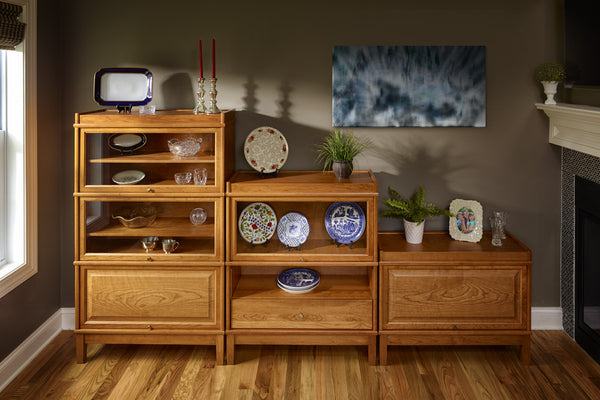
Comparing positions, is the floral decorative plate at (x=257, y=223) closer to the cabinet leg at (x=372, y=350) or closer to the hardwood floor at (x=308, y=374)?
the hardwood floor at (x=308, y=374)

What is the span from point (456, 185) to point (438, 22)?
3.39ft

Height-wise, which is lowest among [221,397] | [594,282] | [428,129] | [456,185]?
[221,397]

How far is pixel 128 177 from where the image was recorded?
3230mm

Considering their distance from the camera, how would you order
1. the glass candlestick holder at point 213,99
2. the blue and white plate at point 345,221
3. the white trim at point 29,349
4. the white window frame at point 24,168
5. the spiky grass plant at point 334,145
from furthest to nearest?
the spiky grass plant at point 334,145, the blue and white plate at point 345,221, the glass candlestick holder at point 213,99, the white window frame at point 24,168, the white trim at point 29,349

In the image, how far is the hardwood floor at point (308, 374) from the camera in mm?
2947

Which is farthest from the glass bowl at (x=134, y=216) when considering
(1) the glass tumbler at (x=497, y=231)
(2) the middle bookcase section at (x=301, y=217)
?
(1) the glass tumbler at (x=497, y=231)

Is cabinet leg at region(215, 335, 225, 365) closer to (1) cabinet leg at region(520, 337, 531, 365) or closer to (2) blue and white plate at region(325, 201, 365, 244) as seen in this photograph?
(2) blue and white plate at region(325, 201, 365, 244)

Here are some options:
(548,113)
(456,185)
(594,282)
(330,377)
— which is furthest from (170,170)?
(594,282)

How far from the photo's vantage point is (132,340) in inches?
130

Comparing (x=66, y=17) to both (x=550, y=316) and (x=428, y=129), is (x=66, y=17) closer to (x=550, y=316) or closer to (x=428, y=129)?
(x=428, y=129)

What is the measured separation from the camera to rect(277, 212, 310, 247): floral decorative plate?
338 cm

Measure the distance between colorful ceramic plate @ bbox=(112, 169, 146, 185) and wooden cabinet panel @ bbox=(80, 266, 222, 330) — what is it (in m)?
0.50

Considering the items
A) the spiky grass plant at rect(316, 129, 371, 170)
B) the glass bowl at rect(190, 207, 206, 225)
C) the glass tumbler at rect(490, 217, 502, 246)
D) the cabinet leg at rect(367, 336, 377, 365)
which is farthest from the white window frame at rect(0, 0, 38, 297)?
the glass tumbler at rect(490, 217, 502, 246)

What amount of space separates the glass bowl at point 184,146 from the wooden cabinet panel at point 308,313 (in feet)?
2.95
